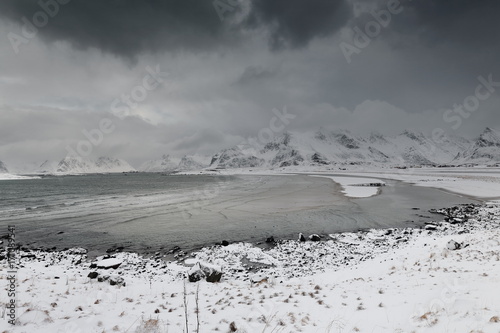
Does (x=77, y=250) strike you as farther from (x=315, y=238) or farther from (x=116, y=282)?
(x=315, y=238)

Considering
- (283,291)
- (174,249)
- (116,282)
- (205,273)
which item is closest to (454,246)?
(283,291)

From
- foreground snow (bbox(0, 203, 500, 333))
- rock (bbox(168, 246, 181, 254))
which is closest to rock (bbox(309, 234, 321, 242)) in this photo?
foreground snow (bbox(0, 203, 500, 333))

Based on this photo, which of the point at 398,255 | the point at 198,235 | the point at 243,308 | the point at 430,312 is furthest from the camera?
the point at 198,235

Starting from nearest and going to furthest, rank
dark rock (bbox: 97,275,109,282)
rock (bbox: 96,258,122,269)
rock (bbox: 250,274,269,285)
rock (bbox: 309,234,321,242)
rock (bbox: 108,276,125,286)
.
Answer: rock (bbox: 108,276,125,286) → dark rock (bbox: 97,275,109,282) → rock (bbox: 250,274,269,285) → rock (bbox: 96,258,122,269) → rock (bbox: 309,234,321,242)

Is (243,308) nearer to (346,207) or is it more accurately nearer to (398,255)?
(398,255)

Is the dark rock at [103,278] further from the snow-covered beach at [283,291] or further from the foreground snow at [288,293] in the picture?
the foreground snow at [288,293]

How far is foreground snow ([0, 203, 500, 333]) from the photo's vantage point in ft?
21.8

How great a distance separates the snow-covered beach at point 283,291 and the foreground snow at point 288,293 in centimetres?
4

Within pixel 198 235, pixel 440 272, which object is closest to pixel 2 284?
pixel 198 235

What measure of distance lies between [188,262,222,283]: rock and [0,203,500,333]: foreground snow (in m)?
0.58

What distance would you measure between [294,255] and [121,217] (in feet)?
74.1

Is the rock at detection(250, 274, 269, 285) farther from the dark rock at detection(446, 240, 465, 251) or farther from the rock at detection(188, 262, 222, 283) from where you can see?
the dark rock at detection(446, 240, 465, 251)

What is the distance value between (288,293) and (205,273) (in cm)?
476

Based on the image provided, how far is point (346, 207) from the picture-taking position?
33562 mm
